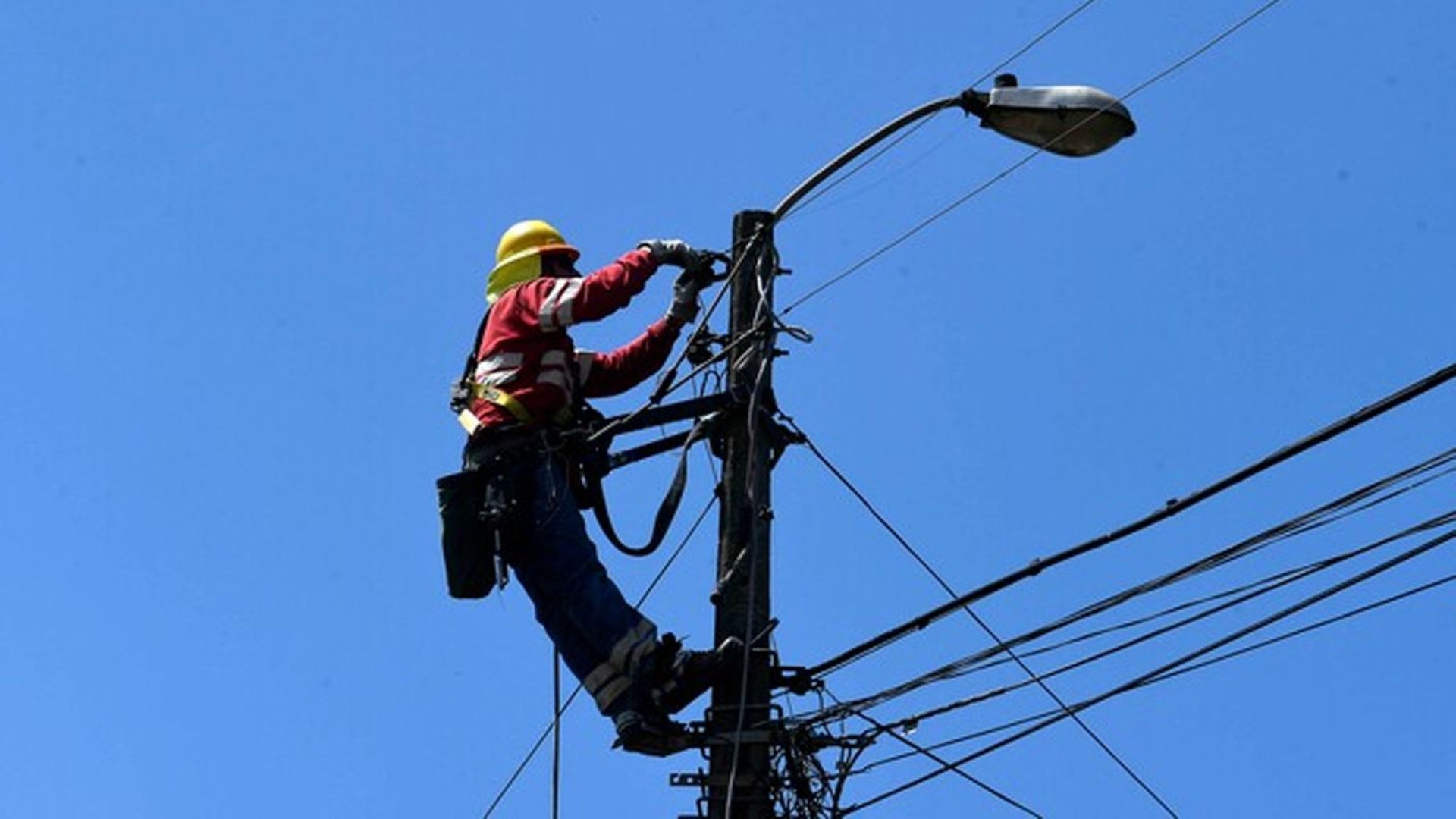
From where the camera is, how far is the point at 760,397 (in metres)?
10.5

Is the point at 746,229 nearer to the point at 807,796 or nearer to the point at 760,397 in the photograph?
the point at 760,397

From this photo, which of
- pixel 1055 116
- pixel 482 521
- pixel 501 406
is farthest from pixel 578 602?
pixel 1055 116

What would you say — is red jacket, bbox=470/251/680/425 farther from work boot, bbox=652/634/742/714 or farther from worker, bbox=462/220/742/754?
work boot, bbox=652/634/742/714

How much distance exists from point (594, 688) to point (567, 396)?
1.05m

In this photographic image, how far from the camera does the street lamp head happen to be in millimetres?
10250

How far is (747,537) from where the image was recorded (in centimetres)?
1027

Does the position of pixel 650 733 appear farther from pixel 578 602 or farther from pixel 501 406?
pixel 501 406

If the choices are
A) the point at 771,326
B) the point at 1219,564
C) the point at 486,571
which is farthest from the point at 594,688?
the point at 1219,564

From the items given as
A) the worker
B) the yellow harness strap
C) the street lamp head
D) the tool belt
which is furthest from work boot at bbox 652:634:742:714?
the street lamp head

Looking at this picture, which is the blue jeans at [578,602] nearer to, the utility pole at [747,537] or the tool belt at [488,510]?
the tool belt at [488,510]

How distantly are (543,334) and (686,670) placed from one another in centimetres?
134

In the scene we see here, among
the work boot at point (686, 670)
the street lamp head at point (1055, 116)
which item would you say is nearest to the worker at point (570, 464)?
the work boot at point (686, 670)

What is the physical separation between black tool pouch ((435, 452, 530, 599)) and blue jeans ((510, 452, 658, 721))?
0.05 metres

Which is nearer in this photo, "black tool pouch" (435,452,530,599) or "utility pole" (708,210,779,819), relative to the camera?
"utility pole" (708,210,779,819)
